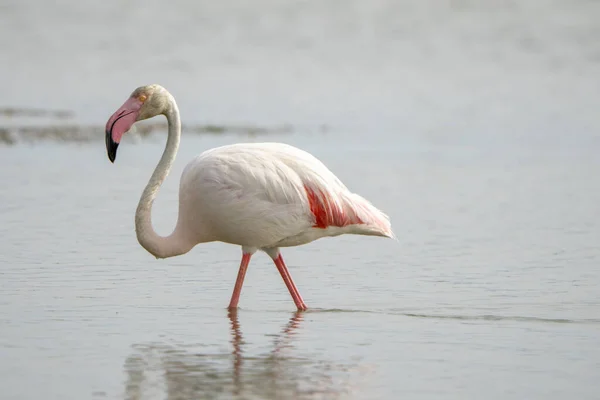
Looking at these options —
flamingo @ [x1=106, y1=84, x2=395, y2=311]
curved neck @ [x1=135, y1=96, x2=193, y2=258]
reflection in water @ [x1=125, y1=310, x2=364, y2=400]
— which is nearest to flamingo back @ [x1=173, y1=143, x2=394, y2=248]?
flamingo @ [x1=106, y1=84, x2=395, y2=311]

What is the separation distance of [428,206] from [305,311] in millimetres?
4802

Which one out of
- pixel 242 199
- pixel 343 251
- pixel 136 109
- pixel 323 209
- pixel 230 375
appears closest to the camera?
pixel 230 375

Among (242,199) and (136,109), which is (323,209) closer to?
(242,199)

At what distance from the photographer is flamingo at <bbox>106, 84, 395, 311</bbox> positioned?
7.84m

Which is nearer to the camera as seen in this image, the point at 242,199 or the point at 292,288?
the point at 242,199

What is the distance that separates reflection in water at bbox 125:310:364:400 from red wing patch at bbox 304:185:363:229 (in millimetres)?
1291

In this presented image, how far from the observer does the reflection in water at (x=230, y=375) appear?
5.84 meters

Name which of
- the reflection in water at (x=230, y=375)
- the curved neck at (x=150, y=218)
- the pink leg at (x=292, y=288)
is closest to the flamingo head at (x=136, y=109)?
the curved neck at (x=150, y=218)

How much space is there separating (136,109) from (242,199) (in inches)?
36.1

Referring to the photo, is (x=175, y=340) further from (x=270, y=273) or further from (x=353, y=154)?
(x=353, y=154)

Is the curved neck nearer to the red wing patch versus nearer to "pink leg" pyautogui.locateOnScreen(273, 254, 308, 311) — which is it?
"pink leg" pyautogui.locateOnScreen(273, 254, 308, 311)

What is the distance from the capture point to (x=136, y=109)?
794cm

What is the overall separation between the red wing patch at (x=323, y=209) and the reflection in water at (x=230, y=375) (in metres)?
1.29

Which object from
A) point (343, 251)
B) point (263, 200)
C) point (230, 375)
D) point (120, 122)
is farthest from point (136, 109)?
point (343, 251)
